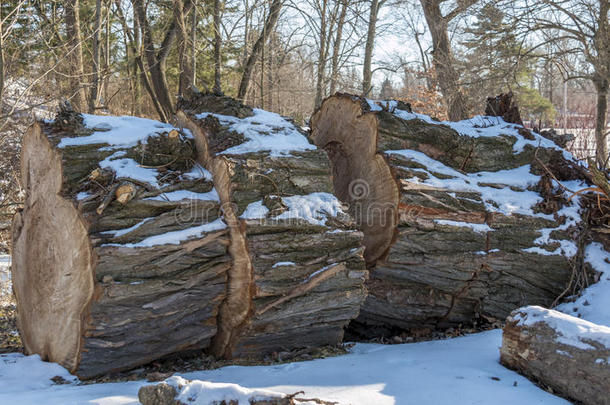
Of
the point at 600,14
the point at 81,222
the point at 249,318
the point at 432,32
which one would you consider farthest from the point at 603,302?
the point at 432,32

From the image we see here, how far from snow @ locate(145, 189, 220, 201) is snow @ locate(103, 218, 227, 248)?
19 centimetres

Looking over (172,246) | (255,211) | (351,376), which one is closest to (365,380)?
(351,376)

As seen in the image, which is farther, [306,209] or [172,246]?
[306,209]

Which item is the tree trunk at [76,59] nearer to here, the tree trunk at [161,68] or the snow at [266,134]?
the tree trunk at [161,68]

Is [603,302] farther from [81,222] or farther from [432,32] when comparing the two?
[432,32]

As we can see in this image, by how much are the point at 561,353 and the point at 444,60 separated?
29.3ft

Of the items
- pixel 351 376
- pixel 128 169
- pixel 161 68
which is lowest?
pixel 351 376

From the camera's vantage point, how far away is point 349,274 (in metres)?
3.43

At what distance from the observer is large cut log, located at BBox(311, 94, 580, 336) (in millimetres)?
3805

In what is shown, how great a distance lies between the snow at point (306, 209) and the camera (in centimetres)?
320

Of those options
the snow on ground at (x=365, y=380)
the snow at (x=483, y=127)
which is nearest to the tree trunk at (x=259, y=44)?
the snow at (x=483, y=127)

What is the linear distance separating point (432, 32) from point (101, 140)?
30.0 ft

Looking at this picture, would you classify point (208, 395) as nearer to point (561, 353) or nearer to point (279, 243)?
point (279, 243)

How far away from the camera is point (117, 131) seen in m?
3.49
